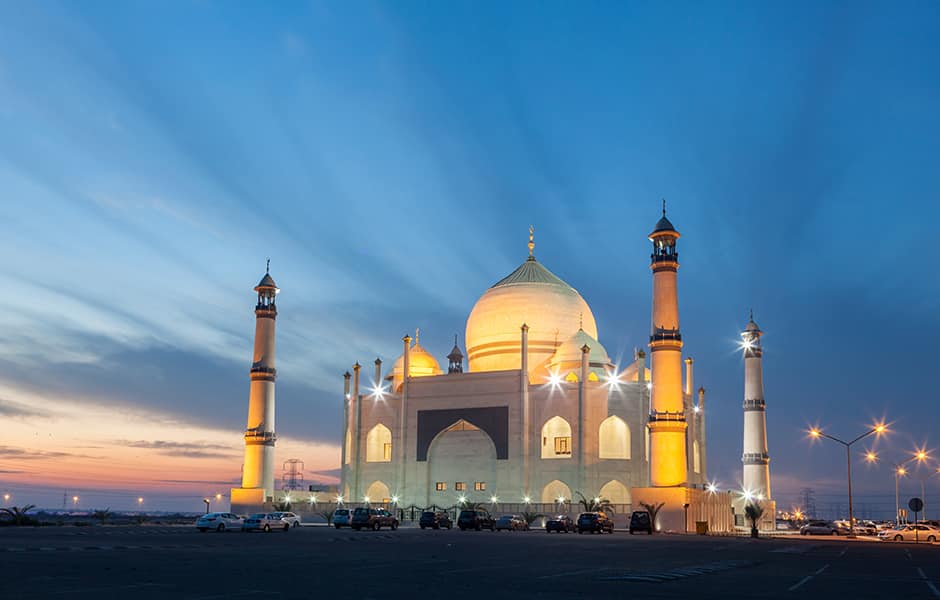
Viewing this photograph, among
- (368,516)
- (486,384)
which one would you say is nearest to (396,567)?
(368,516)

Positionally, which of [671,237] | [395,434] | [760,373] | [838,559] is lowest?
[838,559]

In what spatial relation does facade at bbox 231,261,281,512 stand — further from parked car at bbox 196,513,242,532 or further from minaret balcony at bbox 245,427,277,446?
parked car at bbox 196,513,242,532

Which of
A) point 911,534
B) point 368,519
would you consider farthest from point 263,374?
point 911,534

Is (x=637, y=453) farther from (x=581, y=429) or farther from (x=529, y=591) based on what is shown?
(x=529, y=591)

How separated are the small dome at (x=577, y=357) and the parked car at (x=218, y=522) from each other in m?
Answer: 31.6

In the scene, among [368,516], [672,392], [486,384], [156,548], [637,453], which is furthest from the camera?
[486,384]

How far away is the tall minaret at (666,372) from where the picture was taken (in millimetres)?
56406

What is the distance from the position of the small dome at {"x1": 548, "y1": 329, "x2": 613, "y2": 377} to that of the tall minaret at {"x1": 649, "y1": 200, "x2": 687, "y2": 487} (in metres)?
11.9

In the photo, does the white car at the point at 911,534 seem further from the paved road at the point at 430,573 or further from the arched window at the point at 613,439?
the paved road at the point at 430,573

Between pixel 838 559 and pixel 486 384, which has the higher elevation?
pixel 486 384

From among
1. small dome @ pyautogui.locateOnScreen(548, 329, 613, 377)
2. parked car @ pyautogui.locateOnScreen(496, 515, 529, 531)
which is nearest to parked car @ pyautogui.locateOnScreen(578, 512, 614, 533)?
parked car @ pyautogui.locateOnScreen(496, 515, 529, 531)

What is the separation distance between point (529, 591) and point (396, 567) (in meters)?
5.60

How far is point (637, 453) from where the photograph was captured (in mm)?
65188

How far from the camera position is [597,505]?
2386 inches
